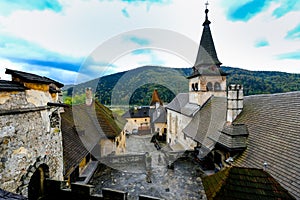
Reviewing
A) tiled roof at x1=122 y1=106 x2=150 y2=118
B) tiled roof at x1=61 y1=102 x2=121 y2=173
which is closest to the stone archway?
tiled roof at x1=61 y1=102 x2=121 y2=173

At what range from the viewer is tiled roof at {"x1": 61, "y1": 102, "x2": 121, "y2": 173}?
295 inches

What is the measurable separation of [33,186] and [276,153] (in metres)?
8.62

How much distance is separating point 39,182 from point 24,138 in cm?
175

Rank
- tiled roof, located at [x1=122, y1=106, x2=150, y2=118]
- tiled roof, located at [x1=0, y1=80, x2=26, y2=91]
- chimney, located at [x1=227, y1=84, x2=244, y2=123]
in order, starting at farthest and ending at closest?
tiled roof, located at [x1=122, y1=106, x2=150, y2=118]
chimney, located at [x1=227, y1=84, x2=244, y2=123]
tiled roof, located at [x1=0, y1=80, x2=26, y2=91]

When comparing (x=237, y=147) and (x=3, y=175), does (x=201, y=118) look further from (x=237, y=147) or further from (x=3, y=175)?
(x=3, y=175)

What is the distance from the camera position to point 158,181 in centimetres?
859

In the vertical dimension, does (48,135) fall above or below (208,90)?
below

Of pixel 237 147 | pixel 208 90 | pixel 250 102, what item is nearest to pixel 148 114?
pixel 208 90

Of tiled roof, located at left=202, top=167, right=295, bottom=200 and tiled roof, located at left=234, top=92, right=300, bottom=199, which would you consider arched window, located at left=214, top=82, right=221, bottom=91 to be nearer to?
tiled roof, located at left=234, top=92, right=300, bottom=199

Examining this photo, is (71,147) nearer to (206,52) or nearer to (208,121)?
(208,121)

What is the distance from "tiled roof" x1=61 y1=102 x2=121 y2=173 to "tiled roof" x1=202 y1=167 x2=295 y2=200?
5.93m

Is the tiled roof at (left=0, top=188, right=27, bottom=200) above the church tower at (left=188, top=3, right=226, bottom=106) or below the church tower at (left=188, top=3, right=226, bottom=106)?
below

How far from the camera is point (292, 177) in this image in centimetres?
517

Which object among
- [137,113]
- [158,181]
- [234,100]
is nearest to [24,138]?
[158,181]
